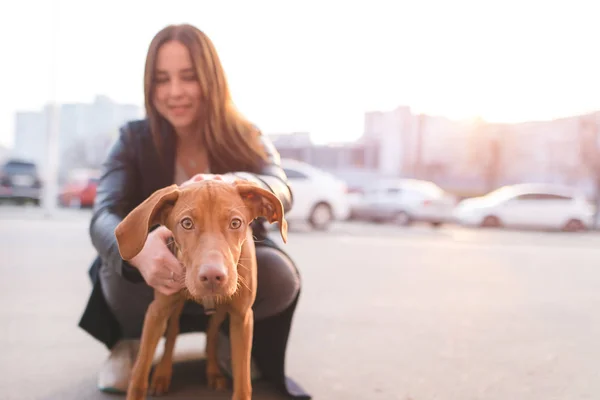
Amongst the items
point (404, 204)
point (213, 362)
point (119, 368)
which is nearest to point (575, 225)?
point (404, 204)

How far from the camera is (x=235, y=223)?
74.5 inches

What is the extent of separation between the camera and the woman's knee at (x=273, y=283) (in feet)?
8.30

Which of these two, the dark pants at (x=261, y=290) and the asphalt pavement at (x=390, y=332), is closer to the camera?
the dark pants at (x=261, y=290)

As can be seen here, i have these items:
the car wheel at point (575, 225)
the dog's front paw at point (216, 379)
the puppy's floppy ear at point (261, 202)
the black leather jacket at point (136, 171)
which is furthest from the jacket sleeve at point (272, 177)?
the car wheel at point (575, 225)

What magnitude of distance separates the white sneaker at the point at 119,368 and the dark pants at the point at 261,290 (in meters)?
0.17

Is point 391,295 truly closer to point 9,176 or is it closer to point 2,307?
point 2,307

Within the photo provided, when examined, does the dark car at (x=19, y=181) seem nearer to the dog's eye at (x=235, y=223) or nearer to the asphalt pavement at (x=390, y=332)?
the asphalt pavement at (x=390, y=332)

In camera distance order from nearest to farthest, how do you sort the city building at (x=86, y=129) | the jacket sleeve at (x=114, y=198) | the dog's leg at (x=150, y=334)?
the dog's leg at (x=150, y=334) < the jacket sleeve at (x=114, y=198) < the city building at (x=86, y=129)

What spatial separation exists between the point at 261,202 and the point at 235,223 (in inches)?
8.0

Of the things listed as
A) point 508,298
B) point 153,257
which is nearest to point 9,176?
point 508,298

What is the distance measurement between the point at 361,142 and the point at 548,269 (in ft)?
91.8

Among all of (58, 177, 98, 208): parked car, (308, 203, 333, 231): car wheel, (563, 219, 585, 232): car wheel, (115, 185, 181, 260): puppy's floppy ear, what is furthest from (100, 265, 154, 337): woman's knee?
Result: (563, 219, 585, 232): car wheel

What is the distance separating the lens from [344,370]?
122 inches

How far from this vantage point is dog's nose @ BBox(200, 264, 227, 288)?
1.71 meters
